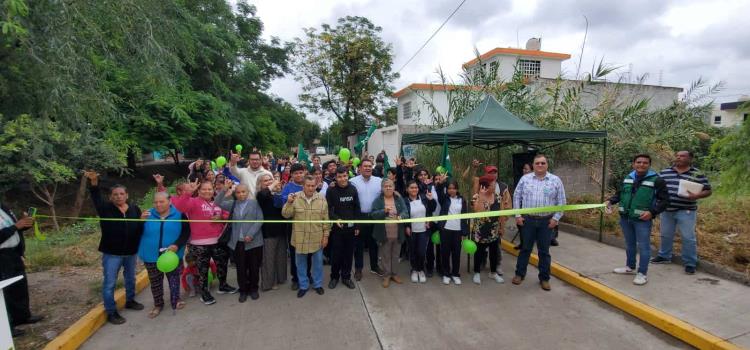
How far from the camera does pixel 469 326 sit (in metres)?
3.85

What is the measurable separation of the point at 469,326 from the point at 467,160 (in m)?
6.99

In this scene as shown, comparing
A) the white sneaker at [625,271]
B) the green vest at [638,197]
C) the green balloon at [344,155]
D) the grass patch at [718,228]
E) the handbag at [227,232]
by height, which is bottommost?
the white sneaker at [625,271]

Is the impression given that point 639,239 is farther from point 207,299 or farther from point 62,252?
point 62,252

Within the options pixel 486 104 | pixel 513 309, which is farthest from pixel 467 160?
pixel 513 309

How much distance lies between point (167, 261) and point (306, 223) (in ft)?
5.09

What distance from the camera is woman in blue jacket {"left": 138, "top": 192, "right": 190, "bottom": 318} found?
405 centimetres

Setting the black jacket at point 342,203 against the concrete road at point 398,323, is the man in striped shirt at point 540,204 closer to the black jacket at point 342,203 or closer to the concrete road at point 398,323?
the concrete road at point 398,323

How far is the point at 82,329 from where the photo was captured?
3.69m

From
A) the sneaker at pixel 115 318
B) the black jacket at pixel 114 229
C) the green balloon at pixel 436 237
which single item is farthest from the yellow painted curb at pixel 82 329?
the green balloon at pixel 436 237

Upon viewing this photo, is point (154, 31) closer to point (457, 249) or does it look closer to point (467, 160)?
point (457, 249)

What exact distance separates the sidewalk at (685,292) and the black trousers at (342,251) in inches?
129

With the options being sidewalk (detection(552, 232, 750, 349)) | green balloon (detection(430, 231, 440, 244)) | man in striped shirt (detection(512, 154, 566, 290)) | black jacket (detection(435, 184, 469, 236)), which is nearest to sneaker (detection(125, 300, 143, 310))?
green balloon (detection(430, 231, 440, 244))

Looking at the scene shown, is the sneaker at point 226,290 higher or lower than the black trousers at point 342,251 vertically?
lower

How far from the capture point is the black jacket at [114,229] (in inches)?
152
